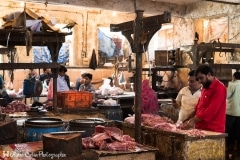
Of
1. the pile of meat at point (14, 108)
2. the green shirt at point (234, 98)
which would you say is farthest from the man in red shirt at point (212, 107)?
the pile of meat at point (14, 108)

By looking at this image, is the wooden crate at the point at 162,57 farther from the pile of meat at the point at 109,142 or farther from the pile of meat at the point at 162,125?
the pile of meat at the point at 109,142

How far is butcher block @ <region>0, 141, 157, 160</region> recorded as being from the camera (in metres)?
4.08

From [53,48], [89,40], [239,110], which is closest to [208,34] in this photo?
[239,110]

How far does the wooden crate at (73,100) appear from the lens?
27.2 feet

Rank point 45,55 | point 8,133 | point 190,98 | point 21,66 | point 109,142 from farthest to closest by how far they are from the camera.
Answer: point 45,55 → point 190,98 → point 21,66 → point 8,133 → point 109,142

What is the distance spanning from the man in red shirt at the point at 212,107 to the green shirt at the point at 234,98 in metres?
3.96

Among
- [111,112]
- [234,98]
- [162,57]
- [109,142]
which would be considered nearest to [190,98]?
[111,112]

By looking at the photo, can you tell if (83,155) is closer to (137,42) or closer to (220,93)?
(137,42)

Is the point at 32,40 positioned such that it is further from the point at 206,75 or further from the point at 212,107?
the point at 212,107

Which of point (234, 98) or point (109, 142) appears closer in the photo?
point (109, 142)

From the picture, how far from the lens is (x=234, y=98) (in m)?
10.1

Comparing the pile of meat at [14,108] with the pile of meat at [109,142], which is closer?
the pile of meat at [109,142]

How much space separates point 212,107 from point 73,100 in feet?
11.2

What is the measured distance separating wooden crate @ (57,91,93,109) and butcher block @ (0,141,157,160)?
350cm
